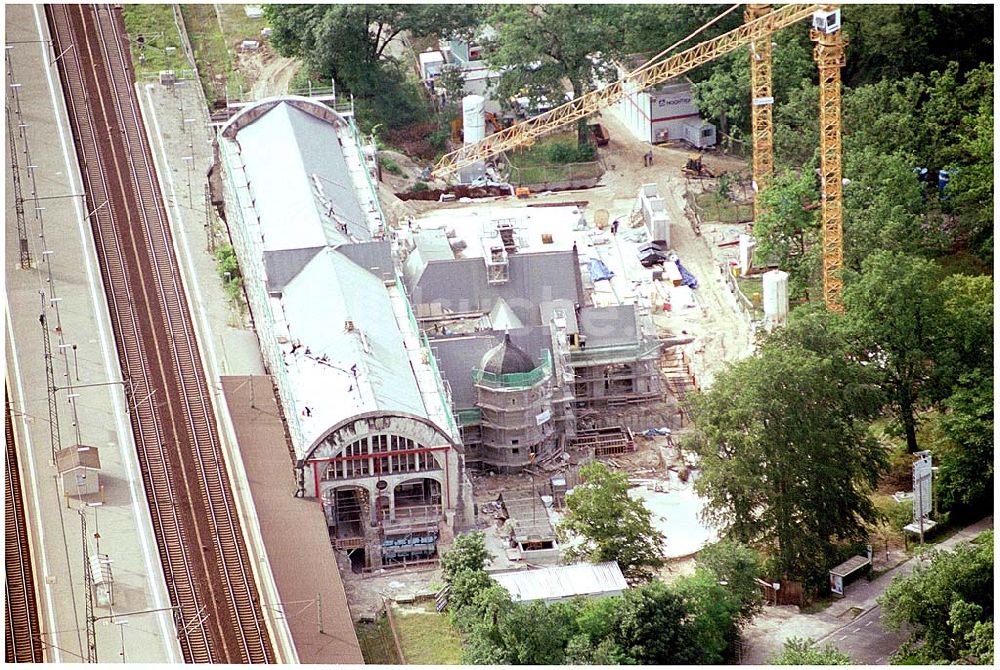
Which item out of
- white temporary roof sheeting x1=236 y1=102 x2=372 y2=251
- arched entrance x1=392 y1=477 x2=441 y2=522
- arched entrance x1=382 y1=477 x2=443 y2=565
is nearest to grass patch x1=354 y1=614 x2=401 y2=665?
arched entrance x1=382 y1=477 x2=443 y2=565

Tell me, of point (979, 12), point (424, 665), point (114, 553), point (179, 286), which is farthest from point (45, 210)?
point (979, 12)

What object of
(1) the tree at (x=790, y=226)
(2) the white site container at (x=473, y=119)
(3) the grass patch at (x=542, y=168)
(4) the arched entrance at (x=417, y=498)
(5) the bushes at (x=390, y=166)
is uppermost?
(2) the white site container at (x=473, y=119)

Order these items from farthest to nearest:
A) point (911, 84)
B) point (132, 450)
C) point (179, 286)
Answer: point (911, 84) → point (179, 286) → point (132, 450)

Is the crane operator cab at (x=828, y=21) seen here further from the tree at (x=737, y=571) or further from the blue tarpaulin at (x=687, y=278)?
the tree at (x=737, y=571)

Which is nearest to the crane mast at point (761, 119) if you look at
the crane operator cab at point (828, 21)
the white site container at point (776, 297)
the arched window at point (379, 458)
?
the white site container at point (776, 297)

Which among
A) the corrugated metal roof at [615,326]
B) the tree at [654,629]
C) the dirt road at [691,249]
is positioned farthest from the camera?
the dirt road at [691,249]

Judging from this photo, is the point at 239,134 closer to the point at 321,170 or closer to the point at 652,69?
the point at 321,170

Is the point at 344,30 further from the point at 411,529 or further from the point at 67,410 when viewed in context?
the point at 411,529
